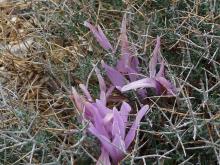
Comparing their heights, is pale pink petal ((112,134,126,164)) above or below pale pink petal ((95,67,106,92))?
below

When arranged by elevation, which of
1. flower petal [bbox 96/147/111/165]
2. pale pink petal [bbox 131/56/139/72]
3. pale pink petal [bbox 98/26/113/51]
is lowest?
flower petal [bbox 96/147/111/165]

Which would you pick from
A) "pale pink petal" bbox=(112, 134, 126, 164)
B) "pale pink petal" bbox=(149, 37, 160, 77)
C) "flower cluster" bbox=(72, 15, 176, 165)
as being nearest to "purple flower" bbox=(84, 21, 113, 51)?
"flower cluster" bbox=(72, 15, 176, 165)

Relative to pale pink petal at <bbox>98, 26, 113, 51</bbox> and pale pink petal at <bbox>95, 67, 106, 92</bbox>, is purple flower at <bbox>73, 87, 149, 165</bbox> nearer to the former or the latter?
pale pink petal at <bbox>95, 67, 106, 92</bbox>

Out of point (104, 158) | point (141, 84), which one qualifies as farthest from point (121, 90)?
point (104, 158)

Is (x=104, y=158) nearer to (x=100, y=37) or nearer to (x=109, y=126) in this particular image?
(x=109, y=126)

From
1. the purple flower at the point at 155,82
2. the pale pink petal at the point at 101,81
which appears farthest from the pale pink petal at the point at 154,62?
the pale pink petal at the point at 101,81

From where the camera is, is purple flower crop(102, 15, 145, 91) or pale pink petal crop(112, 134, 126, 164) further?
purple flower crop(102, 15, 145, 91)

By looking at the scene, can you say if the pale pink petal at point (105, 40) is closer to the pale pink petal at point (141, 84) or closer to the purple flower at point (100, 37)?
the purple flower at point (100, 37)

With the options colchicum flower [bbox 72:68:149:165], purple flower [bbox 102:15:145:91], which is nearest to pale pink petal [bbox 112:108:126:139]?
colchicum flower [bbox 72:68:149:165]
